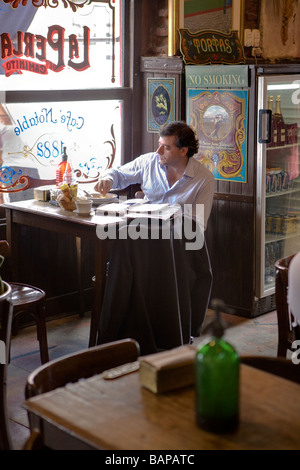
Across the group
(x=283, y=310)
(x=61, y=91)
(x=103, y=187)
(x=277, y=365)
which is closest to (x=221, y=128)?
(x=103, y=187)

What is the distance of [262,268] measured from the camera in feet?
16.5

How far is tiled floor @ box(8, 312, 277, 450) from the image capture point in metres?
4.04

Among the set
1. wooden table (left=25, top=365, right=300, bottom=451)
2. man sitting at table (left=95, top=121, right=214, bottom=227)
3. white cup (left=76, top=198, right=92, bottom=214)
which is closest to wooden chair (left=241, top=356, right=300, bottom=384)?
wooden table (left=25, top=365, right=300, bottom=451)

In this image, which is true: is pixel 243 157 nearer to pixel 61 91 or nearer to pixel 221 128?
pixel 221 128

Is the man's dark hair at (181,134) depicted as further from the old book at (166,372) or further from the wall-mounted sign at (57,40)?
the old book at (166,372)

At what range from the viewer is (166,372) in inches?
72.2

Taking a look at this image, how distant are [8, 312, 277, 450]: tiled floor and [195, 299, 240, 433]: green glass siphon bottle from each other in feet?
7.27

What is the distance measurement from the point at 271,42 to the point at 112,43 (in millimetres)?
1492

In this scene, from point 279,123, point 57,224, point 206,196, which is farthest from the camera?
point 279,123

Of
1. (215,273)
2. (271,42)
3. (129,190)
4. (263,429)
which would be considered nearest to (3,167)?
(129,190)

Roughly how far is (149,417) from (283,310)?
161 centimetres

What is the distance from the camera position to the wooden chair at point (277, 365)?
208 cm

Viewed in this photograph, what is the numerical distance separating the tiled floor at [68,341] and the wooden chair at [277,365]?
6.08 ft
